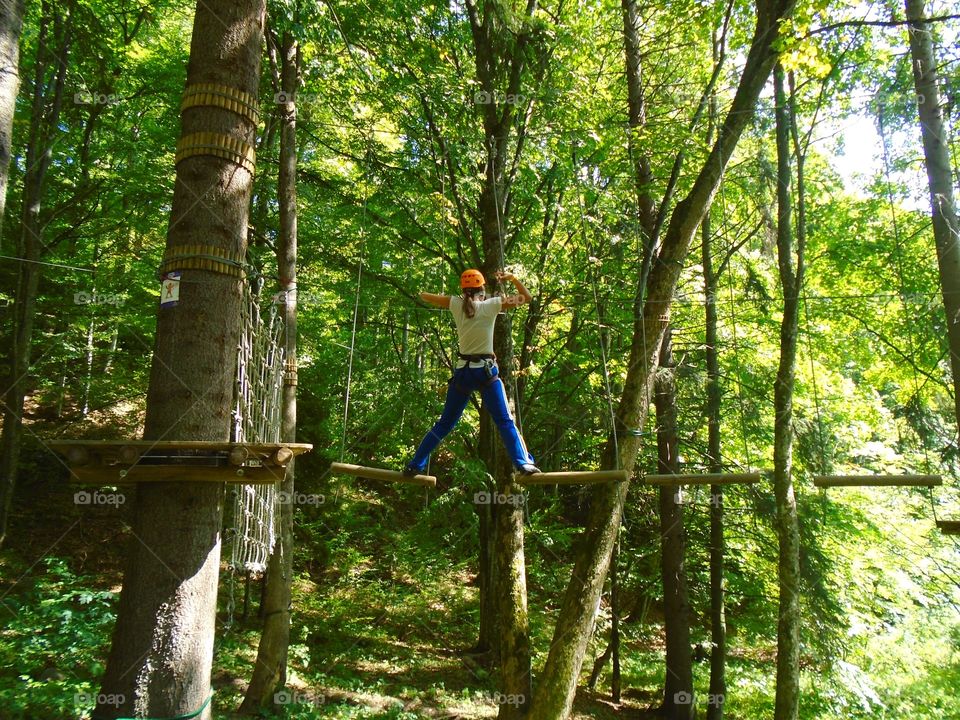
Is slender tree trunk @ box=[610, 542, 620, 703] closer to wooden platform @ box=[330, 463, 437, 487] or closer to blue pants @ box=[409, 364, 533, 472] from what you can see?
blue pants @ box=[409, 364, 533, 472]

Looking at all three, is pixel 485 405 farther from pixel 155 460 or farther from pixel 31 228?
pixel 31 228

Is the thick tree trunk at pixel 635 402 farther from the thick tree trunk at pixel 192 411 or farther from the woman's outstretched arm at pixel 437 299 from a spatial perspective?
the thick tree trunk at pixel 192 411

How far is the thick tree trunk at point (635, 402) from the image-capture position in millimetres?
4844

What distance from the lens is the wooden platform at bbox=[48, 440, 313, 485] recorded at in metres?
2.39

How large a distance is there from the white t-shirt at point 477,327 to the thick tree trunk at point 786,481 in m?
3.75

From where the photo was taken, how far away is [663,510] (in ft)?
29.0

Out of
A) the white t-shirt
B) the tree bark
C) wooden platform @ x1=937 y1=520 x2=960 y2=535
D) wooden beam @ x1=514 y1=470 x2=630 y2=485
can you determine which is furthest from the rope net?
the tree bark

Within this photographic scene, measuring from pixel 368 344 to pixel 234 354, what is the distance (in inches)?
278

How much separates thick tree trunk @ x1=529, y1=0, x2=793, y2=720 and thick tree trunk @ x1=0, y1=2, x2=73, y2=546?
7120 millimetres

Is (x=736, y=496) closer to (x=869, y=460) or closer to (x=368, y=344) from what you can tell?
(x=869, y=460)

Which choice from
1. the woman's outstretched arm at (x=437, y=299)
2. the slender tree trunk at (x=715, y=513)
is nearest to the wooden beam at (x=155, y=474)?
the woman's outstretched arm at (x=437, y=299)

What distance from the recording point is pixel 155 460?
2500 mm

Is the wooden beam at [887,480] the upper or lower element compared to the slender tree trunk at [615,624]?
upper

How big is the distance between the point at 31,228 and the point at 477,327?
24.0 ft
